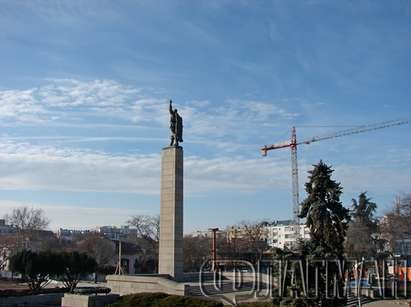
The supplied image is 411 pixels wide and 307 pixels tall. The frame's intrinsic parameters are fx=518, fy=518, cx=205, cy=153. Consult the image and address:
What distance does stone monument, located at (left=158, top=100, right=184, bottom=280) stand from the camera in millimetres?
34219

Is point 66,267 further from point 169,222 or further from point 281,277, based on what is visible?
point 281,277

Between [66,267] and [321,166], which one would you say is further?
[66,267]

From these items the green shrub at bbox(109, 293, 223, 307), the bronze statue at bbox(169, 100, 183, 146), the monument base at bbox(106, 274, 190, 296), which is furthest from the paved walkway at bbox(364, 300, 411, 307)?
the bronze statue at bbox(169, 100, 183, 146)

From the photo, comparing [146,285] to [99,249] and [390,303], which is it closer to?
[390,303]

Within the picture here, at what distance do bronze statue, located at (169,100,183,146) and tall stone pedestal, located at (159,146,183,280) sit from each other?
31.1 inches

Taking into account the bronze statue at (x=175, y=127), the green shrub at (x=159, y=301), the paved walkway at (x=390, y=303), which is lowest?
the paved walkway at (x=390, y=303)

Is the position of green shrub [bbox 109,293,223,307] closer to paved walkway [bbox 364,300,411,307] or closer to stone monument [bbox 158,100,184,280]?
stone monument [bbox 158,100,184,280]

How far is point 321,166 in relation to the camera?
772 inches

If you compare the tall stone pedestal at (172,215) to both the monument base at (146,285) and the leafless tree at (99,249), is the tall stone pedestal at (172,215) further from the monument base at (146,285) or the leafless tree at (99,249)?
the leafless tree at (99,249)

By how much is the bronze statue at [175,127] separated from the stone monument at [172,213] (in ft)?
1.45

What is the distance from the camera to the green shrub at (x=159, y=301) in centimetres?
2351

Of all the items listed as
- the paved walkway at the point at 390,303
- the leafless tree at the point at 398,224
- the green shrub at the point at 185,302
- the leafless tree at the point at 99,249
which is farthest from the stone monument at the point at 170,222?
the leafless tree at the point at 99,249

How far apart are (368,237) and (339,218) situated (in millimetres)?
32899

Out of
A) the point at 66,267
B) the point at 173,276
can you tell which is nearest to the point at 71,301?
the point at 173,276
